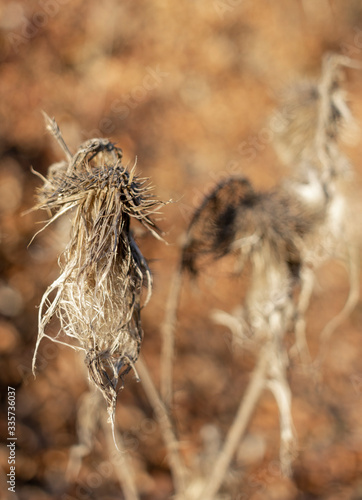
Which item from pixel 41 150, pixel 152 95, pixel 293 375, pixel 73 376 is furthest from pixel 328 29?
pixel 73 376

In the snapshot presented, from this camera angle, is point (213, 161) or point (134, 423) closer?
point (134, 423)

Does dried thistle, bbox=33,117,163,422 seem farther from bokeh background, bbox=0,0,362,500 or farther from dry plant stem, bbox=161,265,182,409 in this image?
bokeh background, bbox=0,0,362,500

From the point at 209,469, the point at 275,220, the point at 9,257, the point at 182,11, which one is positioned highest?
the point at 182,11

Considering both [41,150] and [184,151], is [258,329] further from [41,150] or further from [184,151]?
[184,151]

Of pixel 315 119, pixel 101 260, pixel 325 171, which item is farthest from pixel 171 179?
pixel 101 260

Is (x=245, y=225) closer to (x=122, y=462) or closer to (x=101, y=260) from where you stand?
(x=101, y=260)

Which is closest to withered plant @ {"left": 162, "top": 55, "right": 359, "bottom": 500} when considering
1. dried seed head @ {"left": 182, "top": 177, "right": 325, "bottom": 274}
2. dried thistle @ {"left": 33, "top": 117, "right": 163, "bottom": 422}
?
dried seed head @ {"left": 182, "top": 177, "right": 325, "bottom": 274}
